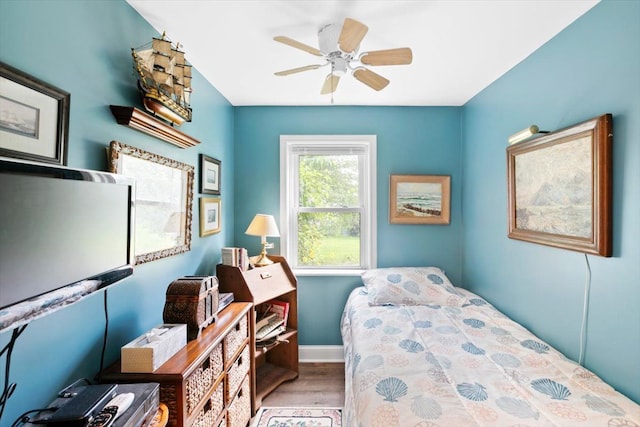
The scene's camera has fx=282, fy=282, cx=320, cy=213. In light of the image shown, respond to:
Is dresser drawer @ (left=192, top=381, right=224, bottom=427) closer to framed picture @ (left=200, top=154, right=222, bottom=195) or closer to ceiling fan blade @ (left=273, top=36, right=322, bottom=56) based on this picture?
framed picture @ (left=200, top=154, right=222, bottom=195)

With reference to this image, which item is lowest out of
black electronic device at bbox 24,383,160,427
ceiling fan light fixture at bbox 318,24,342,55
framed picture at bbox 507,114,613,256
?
black electronic device at bbox 24,383,160,427

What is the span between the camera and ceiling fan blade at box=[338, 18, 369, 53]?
1.23m

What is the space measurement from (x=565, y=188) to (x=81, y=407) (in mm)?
2354

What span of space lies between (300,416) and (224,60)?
8.56ft

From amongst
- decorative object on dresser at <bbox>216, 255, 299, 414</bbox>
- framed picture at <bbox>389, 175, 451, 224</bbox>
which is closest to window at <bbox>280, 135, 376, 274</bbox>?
framed picture at <bbox>389, 175, 451, 224</bbox>

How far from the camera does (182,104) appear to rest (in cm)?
160

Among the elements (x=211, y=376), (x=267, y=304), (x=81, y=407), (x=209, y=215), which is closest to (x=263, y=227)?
(x=209, y=215)

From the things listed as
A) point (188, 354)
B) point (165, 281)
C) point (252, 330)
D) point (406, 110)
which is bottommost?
point (252, 330)

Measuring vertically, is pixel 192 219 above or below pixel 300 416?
above

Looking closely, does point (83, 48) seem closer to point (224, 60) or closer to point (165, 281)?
point (224, 60)

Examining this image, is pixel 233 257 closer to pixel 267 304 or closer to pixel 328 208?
pixel 267 304

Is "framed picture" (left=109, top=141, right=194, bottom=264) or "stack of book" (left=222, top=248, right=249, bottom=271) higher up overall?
"framed picture" (left=109, top=141, right=194, bottom=264)

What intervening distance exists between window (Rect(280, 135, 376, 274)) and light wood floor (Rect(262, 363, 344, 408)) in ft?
3.08

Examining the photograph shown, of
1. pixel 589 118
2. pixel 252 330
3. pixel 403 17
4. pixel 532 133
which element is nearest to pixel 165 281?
pixel 252 330
